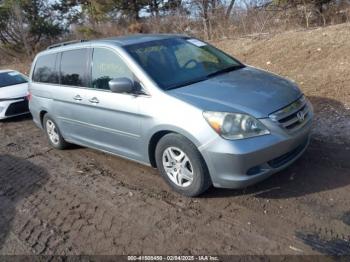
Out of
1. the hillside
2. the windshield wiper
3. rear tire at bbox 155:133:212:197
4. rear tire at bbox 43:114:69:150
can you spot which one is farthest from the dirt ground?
the windshield wiper

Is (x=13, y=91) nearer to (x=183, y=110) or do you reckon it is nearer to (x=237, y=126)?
(x=183, y=110)

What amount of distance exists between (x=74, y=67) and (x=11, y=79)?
6052 mm

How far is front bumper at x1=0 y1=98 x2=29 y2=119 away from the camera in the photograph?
32.7 ft

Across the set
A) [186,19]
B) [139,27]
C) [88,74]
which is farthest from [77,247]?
[139,27]

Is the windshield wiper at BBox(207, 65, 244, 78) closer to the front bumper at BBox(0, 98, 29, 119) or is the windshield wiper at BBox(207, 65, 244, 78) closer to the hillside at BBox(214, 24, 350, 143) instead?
the hillside at BBox(214, 24, 350, 143)

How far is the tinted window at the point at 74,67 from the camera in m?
5.64

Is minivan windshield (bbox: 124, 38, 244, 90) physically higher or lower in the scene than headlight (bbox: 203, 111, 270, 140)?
higher

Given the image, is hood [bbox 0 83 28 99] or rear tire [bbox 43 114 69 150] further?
hood [bbox 0 83 28 99]

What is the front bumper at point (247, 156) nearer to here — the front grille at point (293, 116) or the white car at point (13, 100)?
the front grille at point (293, 116)

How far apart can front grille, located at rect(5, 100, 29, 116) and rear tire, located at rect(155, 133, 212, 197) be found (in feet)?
21.9

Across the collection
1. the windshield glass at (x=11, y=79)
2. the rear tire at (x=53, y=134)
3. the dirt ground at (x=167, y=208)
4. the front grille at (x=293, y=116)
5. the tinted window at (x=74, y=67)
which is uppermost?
the tinted window at (x=74, y=67)

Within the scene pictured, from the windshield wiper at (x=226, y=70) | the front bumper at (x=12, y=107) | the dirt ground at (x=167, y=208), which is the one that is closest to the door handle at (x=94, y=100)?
the dirt ground at (x=167, y=208)

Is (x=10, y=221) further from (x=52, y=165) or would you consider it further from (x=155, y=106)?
(x=155, y=106)

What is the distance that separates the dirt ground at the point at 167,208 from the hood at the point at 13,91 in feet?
12.6
